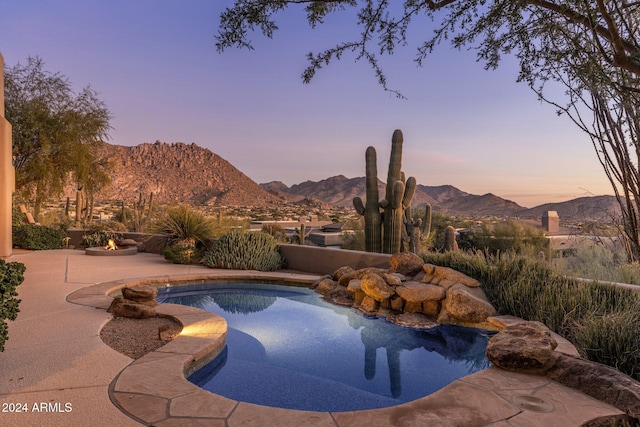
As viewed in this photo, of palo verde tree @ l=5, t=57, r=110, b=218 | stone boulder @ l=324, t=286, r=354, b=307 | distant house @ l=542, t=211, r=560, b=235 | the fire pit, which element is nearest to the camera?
stone boulder @ l=324, t=286, r=354, b=307

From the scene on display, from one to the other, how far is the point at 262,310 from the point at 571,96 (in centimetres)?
588

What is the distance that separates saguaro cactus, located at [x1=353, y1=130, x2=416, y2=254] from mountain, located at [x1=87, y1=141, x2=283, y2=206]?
57.0 m

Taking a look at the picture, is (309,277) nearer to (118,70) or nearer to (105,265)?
(105,265)

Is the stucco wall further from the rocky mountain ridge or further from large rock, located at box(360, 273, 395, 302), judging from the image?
the rocky mountain ridge

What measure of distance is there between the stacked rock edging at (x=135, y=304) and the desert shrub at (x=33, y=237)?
33.3 ft

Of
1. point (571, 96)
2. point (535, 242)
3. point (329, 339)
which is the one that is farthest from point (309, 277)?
point (535, 242)

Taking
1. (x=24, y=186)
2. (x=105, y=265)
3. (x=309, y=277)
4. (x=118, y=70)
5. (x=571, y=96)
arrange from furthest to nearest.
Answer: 1. (x=118, y=70)
2. (x=24, y=186)
3. (x=105, y=265)
4. (x=309, y=277)
5. (x=571, y=96)

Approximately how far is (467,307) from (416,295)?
87 cm

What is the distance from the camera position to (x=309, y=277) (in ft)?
30.6

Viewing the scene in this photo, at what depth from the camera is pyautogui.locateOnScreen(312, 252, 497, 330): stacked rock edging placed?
638 cm

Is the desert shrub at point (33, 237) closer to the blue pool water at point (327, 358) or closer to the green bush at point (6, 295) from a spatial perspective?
the blue pool water at point (327, 358)

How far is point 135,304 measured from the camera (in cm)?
577

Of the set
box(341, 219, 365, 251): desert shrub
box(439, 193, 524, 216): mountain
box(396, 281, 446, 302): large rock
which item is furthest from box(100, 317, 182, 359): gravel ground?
box(439, 193, 524, 216): mountain

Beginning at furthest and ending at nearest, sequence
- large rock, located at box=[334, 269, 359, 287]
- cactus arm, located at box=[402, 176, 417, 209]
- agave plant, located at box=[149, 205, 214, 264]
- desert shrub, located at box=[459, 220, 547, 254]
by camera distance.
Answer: desert shrub, located at box=[459, 220, 547, 254], agave plant, located at box=[149, 205, 214, 264], cactus arm, located at box=[402, 176, 417, 209], large rock, located at box=[334, 269, 359, 287]
